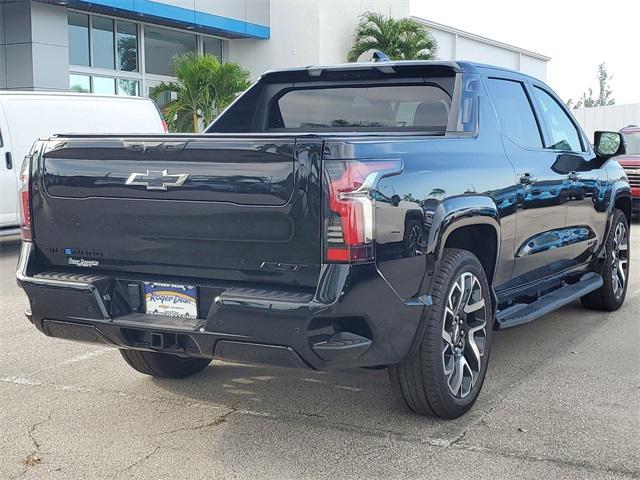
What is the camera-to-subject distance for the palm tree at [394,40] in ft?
85.2

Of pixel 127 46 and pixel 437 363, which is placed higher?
pixel 127 46

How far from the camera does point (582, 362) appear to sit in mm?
5809

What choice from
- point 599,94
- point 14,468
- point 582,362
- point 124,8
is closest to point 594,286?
point 582,362

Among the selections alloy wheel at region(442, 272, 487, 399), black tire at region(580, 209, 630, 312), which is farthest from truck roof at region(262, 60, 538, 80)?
black tire at region(580, 209, 630, 312)

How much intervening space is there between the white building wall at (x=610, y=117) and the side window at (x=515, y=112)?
33243 millimetres

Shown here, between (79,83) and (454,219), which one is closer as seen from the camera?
(454,219)

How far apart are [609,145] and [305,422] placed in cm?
374

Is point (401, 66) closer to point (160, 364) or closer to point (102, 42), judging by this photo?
point (160, 364)


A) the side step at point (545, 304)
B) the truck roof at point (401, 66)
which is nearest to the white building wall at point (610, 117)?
the side step at point (545, 304)

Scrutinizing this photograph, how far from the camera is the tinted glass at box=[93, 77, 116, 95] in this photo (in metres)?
21.5

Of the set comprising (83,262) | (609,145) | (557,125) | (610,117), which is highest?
(610,117)

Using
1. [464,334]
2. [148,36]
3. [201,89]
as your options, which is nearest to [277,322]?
[464,334]

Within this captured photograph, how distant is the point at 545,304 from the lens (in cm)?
575

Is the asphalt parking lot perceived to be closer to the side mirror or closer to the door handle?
the door handle
